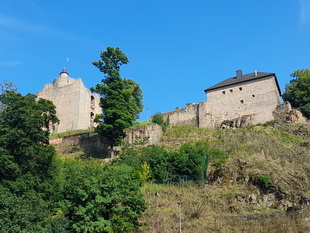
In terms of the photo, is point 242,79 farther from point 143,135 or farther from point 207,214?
point 207,214

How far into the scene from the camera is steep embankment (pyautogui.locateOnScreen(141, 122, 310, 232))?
20.0 meters

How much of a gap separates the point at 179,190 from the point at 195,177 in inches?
92.5

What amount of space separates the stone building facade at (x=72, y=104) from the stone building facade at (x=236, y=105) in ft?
40.6

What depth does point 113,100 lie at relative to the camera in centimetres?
3450

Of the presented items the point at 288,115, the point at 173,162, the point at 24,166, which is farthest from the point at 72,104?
the point at 24,166

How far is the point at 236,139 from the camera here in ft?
113

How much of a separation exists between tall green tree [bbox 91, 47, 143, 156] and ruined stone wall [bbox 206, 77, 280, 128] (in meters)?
12.1

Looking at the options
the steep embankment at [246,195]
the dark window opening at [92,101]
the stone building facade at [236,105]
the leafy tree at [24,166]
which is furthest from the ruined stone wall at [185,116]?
the leafy tree at [24,166]

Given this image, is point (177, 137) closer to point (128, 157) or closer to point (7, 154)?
point (128, 157)

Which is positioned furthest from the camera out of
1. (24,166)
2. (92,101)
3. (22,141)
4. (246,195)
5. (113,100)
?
(92,101)

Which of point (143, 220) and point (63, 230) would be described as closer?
point (63, 230)

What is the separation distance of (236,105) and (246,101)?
1.23 meters

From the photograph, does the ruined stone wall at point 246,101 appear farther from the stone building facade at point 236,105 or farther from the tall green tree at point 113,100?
the tall green tree at point 113,100

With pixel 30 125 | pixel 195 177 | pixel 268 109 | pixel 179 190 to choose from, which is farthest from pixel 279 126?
pixel 30 125
